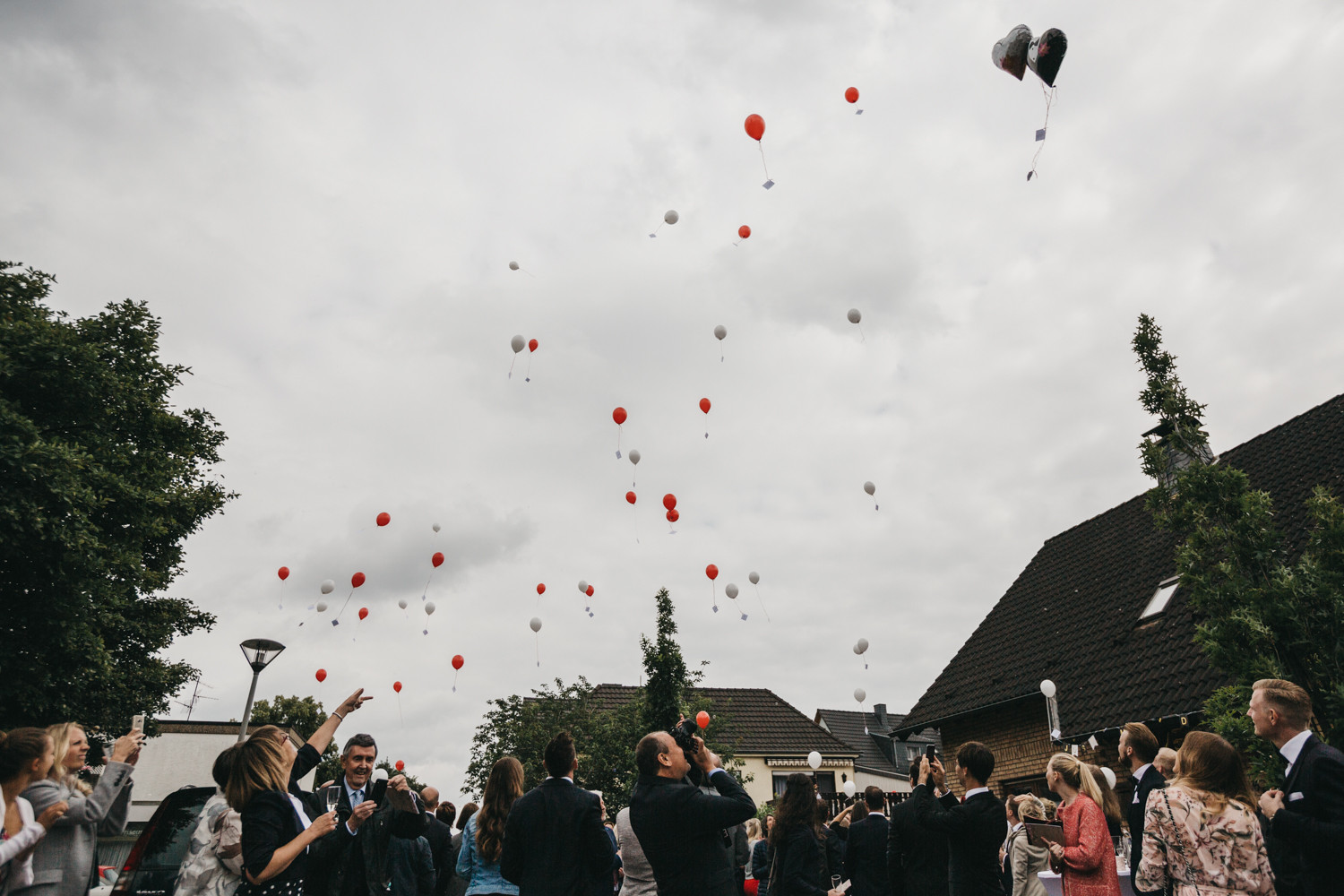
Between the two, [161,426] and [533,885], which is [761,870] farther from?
[161,426]

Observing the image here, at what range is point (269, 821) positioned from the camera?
11.4 feet

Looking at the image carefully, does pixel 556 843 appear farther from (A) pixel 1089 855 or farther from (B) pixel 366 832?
(A) pixel 1089 855

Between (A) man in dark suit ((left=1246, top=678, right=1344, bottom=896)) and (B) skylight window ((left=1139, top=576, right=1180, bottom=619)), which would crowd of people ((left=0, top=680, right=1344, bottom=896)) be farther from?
(B) skylight window ((left=1139, top=576, right=1180, bottom=619))

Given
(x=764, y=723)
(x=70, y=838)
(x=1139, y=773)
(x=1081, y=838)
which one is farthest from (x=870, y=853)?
(x=764, y=723)

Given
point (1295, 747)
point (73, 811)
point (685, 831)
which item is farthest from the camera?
point (73, 811)

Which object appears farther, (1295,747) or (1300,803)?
(1295,747)

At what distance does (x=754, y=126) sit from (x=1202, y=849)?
8630mm

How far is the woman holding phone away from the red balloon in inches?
335

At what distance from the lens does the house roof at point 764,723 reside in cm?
3198

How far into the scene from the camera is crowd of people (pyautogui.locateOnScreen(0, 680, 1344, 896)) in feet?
11.6

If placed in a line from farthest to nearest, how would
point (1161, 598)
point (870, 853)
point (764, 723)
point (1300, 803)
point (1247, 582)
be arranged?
1. point (764, 723)
2. point (1161, 598)
3. point (1247, 582)
4. point (870, 853)
5. point (1300, 803)

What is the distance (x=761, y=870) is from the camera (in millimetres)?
8320

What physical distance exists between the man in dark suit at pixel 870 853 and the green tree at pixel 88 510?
44.1 feet

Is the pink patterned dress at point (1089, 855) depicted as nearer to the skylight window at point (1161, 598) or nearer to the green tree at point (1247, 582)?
the green tree at point (1247, 582)
